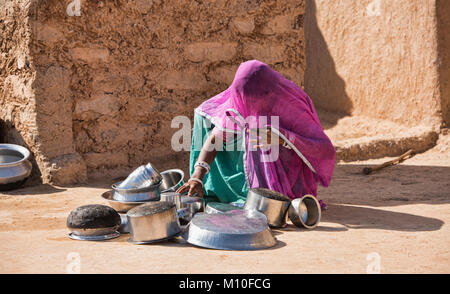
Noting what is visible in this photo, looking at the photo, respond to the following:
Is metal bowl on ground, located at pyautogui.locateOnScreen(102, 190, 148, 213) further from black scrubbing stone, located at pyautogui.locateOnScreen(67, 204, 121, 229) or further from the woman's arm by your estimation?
black scrubbing stone, located at pyautogui.locateOnScreen(67, 204, 121, 229)

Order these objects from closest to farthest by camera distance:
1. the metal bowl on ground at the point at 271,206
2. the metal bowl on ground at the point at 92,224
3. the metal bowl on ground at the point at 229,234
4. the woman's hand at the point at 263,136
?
the metal bowl on ground at the point at 229,234, the metal bowl on ground at the point at 92,224, the metal bowl on ground at the point at 271,206, the woman's hand at the point at 263,136

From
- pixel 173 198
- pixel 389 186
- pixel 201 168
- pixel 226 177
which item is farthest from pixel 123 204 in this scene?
pixel 389 186

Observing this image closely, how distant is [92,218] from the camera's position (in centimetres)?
317

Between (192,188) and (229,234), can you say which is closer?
(229,234)

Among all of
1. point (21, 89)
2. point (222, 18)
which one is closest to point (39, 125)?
point (21, 89)

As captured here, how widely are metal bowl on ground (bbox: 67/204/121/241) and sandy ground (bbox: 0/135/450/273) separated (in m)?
0.07

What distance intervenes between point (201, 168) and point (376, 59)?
13.7 feet

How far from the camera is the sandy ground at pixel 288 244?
8.62ft

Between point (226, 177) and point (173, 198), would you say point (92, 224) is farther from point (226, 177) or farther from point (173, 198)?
point (226, 177)

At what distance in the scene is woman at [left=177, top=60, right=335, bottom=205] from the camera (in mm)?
3834

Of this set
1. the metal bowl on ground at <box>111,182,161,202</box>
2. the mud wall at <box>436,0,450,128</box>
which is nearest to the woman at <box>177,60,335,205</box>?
the metal bowl on ground at <box>111,182,161,202</box>

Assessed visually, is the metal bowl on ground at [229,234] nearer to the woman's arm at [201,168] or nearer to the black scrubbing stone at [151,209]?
the black scrubbing stone at [151,209]

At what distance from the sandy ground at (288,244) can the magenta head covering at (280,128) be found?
0.34m
